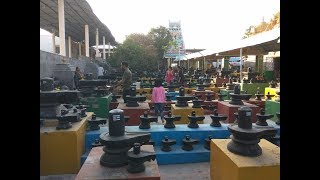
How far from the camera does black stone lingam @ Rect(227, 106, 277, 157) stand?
293cm

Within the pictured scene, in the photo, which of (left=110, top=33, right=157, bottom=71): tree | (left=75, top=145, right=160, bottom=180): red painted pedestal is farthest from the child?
(left=110, top=33, right=157, bottom=71): tree

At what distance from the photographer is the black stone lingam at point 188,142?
180 inches

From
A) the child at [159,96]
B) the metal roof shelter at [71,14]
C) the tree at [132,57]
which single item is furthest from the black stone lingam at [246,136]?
the tree at [132,57]

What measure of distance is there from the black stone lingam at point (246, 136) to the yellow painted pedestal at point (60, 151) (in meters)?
2.22

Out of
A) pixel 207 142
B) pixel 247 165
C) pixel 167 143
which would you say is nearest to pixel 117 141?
pixel 247 165

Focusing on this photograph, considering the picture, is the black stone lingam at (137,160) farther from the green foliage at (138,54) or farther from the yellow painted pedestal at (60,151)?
the green foliage at (138,54)

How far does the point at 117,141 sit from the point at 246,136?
1375 mm

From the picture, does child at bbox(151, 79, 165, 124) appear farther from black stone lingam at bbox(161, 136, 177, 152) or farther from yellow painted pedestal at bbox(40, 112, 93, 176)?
yellow painted pedestal at bbox(40, 112, 93, 176)

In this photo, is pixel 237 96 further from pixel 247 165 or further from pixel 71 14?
pixel 71 14

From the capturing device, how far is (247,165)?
2.69 meters

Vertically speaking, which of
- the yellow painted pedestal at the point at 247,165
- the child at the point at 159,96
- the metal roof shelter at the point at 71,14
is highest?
the metal roof shelter at the point at 71,14

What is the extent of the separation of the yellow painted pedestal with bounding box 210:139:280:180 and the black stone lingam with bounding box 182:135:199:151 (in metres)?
1.18
